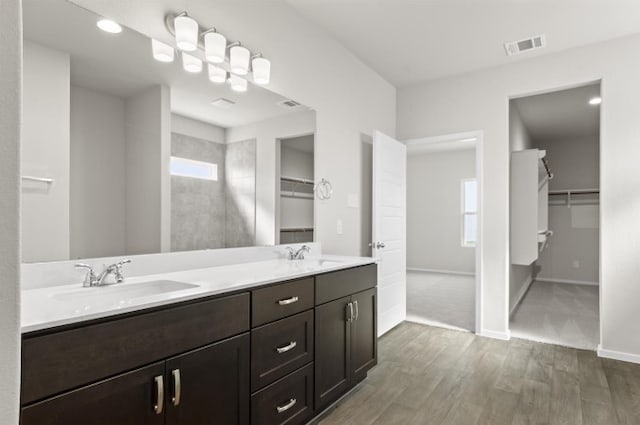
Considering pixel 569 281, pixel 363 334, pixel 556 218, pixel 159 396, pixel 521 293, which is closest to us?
pixel 159 396

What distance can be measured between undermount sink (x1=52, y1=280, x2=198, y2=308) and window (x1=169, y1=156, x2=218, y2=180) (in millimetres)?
643

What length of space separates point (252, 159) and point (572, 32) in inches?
116

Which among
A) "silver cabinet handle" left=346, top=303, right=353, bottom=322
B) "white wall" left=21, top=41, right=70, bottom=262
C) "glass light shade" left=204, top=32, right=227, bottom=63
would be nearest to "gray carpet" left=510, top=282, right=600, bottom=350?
"silver cabinet handle" left=346, top=303, right=353, bottom=322

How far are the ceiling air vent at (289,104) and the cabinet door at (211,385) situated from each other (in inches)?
67.9

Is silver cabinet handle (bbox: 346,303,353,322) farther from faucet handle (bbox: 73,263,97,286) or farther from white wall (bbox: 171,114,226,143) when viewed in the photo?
faucet handle (bbox: 73,263,97,286)

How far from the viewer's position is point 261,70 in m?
2.39

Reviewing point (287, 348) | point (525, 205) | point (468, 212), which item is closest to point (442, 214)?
point (468, 212)

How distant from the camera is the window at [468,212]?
7484 millimetres

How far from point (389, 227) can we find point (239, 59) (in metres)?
2.23

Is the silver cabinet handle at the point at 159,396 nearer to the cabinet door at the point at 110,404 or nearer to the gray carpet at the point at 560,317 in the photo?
the cabinet door at the point at 110,404

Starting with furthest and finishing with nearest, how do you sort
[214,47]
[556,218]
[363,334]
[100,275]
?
[556,218]
[363,334]
[214,47]
[100,275]

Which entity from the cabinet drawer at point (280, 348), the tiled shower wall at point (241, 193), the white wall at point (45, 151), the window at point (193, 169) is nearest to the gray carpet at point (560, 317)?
the cabinet drawer at point (280, 348)

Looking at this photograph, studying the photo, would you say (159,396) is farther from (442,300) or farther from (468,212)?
(468,212)

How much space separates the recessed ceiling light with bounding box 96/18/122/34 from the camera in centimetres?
165
